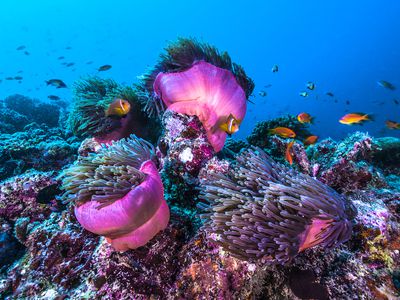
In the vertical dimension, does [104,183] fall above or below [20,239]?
above

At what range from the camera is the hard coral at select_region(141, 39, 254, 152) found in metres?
3.89

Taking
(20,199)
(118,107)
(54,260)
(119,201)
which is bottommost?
(20,199)

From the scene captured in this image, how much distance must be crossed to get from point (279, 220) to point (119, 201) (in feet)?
4.69

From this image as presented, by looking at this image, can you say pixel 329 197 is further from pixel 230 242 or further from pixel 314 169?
pixel 314 169

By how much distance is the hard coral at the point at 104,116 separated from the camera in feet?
16.3

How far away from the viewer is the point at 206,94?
3.95 m

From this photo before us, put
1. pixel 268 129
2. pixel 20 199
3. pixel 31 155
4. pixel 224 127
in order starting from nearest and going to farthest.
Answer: pixel 224 127 → pixel 20 199 → pixel 31 155 → pixel 268 129

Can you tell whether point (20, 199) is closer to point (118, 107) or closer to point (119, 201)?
point (118, 107)

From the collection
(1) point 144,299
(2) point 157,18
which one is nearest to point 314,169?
(1) point 144,299

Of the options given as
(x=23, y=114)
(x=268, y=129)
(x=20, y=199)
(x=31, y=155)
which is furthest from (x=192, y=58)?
(x=23, y=114)

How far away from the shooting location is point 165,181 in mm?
3598

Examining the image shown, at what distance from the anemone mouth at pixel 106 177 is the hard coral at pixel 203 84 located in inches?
51.2

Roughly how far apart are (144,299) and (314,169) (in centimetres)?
284

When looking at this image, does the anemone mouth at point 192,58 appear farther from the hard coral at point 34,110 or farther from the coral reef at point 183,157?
the hard coral at point 34,110
